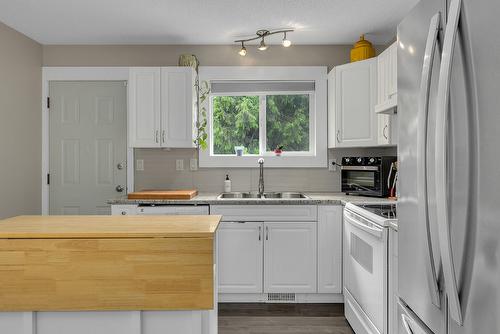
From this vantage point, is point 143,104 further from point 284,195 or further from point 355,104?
point 355,104

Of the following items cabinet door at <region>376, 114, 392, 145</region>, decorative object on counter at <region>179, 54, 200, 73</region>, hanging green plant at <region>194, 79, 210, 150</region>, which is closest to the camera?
cabinet door at <region>376, 114, 392, 145</region>

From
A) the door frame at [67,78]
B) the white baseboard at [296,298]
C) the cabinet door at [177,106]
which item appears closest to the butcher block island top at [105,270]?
the white baseboard at [296,298]

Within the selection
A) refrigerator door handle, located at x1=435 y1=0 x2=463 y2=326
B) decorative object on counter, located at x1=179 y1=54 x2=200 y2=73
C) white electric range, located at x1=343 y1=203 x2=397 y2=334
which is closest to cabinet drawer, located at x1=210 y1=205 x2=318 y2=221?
white electric range, located at x1=343 y1=203 x2=397 y2=334

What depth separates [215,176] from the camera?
148 inches

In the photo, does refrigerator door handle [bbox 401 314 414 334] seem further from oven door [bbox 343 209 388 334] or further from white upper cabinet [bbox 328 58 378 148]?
white upper cabinet [bbox 328 58 378 148]

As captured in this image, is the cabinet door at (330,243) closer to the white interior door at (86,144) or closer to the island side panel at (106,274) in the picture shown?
the island side panel at (106,274)

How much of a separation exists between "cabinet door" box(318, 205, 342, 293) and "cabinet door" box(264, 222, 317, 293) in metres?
0.06

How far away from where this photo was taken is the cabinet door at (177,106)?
11.2 ft

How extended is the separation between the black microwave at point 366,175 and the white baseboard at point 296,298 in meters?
0.95

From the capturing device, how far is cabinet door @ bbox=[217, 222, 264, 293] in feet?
10.0

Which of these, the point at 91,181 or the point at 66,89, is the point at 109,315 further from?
the point at 66,89

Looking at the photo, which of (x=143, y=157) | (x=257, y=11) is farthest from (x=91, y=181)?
(x=257, y=11)

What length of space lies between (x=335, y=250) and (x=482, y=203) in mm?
2370

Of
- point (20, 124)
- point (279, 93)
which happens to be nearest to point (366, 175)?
point (279, 93)
